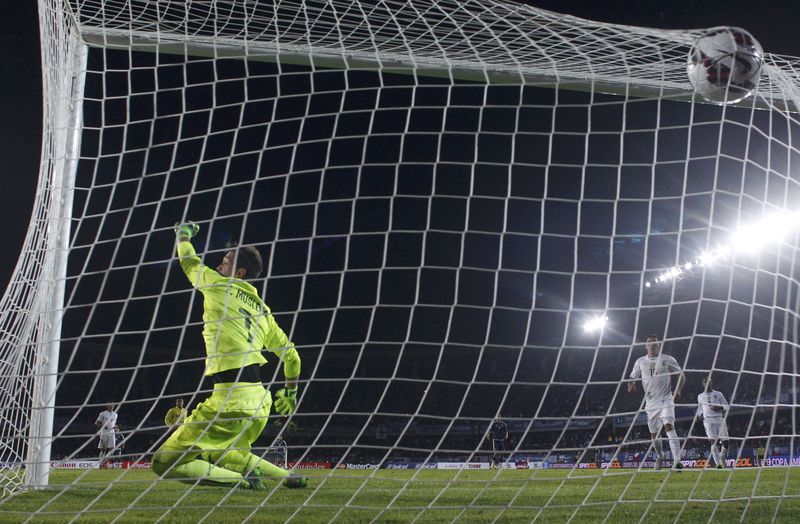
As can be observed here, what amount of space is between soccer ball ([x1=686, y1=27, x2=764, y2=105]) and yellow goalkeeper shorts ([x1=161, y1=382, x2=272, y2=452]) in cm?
311

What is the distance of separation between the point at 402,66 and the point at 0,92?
40.2 feet

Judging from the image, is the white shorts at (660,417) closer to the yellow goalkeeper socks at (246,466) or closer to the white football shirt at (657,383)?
the white football shirt at (657,383)

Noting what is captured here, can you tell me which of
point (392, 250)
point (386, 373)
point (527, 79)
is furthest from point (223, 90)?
point (386, 373)

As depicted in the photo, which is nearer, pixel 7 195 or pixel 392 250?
pixel 7 195

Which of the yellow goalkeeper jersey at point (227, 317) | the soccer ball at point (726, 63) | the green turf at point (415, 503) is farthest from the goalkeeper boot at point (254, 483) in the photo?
the soccer ball at point (726, 63)

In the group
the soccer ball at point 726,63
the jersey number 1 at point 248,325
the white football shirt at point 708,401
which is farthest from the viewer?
the white football shirt at point 708,401

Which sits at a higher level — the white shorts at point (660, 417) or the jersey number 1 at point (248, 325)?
the jersey number 1 at point (248, 325)

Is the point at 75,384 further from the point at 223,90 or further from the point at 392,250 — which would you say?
the point at 223,90

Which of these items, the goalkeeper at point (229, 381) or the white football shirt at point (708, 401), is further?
the white football shirt at point (708, 401)

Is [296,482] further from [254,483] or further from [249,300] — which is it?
[249,300]

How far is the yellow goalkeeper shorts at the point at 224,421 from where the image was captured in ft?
12.5

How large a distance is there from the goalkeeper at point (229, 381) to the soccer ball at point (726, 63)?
281cm

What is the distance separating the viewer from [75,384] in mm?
19250

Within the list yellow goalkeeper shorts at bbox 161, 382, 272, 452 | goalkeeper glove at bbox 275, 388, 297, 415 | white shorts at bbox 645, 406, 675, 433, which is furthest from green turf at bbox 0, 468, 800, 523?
white shorts at bbox 645, 406, 675, 433
